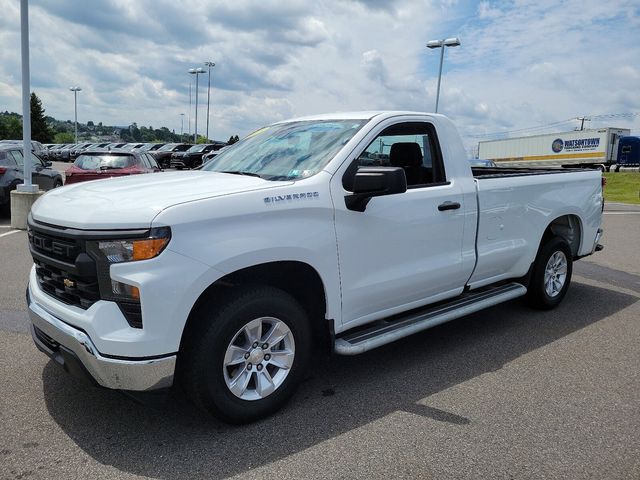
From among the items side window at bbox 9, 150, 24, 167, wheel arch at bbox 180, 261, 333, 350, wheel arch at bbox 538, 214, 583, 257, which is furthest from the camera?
side window at bbox 9, 150, 24, 167

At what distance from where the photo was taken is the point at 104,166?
11680mm

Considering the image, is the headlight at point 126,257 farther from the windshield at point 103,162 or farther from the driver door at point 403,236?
the windshield at point 103,162

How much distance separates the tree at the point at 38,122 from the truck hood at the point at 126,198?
82.9 meters

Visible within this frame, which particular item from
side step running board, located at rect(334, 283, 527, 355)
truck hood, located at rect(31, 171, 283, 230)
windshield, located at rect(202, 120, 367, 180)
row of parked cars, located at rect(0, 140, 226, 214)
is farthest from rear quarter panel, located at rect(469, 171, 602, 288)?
row of parked cars, located at rect(0, 140, 226, 214)

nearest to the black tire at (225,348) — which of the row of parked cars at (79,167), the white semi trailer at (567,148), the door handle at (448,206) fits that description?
the door handle at (448,206)

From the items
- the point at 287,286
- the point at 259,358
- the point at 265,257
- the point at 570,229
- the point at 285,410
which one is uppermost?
the point at 265,257

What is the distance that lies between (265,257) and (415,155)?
1.99 m

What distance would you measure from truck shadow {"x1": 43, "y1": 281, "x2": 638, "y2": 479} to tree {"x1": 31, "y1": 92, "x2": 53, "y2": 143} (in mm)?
83063

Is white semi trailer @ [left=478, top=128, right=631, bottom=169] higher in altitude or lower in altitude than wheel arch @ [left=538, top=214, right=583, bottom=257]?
higher

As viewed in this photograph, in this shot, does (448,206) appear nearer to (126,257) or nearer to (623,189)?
(126,257)

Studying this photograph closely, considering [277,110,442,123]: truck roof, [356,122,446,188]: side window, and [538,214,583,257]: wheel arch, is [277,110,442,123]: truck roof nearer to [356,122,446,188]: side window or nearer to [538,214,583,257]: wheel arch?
[356,122,446,188]: side window

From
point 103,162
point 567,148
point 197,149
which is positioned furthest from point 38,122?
point 103,162

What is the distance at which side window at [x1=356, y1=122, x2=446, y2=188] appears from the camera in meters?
4.45

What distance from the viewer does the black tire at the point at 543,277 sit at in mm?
5629
